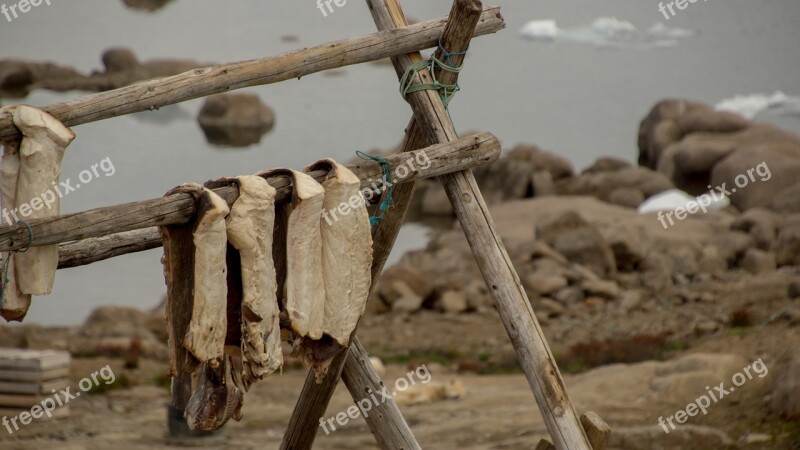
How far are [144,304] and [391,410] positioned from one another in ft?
46.7

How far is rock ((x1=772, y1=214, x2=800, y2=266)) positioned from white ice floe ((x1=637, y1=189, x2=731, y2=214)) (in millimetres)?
3667

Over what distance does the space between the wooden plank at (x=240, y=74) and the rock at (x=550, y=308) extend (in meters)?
10.3

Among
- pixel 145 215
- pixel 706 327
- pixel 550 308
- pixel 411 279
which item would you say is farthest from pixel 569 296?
pixel 145 215

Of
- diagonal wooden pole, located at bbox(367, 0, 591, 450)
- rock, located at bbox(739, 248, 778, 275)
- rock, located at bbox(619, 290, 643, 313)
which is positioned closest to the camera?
diagonal wooden pole, located at bbox(367, 0, 591, 450)

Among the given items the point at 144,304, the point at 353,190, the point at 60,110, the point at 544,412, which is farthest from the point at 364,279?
the point at 144,304

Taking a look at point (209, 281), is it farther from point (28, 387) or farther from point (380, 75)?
point (380, 75)

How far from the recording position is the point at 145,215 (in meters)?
4.13

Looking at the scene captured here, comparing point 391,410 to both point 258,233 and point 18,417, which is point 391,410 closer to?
point 258,233

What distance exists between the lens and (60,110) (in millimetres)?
4402

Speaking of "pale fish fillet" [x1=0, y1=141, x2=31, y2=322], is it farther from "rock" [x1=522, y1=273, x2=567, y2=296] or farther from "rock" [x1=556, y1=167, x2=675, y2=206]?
"rock" [x1=556, y1=167, x2=675, y2=206]

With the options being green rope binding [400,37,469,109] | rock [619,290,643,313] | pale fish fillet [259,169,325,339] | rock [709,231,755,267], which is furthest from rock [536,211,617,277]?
pale fish fillet [259,169,325,339]

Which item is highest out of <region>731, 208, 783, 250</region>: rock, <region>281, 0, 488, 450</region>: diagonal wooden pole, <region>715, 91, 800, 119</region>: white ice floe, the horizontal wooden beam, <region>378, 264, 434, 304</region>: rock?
the horizontal wooden beam

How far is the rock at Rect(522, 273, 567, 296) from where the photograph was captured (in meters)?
16.3

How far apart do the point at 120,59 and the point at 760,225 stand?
15.3 metres
